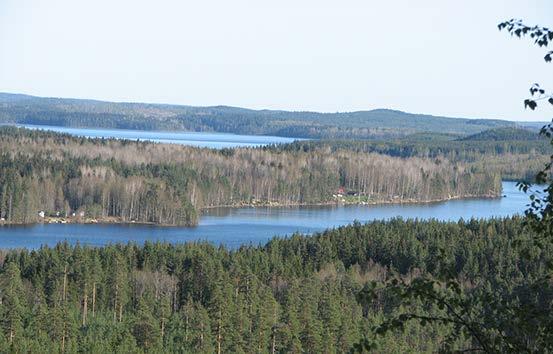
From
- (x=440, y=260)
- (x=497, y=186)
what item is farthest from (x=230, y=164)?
(x=440, y=260)

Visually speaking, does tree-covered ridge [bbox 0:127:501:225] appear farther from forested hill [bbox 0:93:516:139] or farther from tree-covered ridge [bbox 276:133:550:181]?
forested hill [bbox 0:93:516:139]

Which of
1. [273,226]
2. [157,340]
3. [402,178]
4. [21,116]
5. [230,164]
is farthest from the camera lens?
[21,116]

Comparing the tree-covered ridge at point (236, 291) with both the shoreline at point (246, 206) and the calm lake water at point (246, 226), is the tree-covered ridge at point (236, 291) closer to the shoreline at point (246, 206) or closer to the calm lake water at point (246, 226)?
the calm lake water at point (246, 226)

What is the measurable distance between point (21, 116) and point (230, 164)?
7830cm

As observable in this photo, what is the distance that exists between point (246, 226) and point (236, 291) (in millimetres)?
22601

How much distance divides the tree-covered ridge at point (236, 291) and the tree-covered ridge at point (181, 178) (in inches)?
742

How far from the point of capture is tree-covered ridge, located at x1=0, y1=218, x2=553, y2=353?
18312mm

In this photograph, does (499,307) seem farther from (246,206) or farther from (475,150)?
(475,150)

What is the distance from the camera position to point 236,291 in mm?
22344

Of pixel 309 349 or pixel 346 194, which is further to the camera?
pixel 346 194

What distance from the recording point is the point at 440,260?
485cm

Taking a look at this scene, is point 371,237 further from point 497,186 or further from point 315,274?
point 497,186

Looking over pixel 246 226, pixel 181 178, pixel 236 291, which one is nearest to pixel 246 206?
pixel 181 178

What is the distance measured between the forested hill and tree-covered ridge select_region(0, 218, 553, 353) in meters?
96.0
